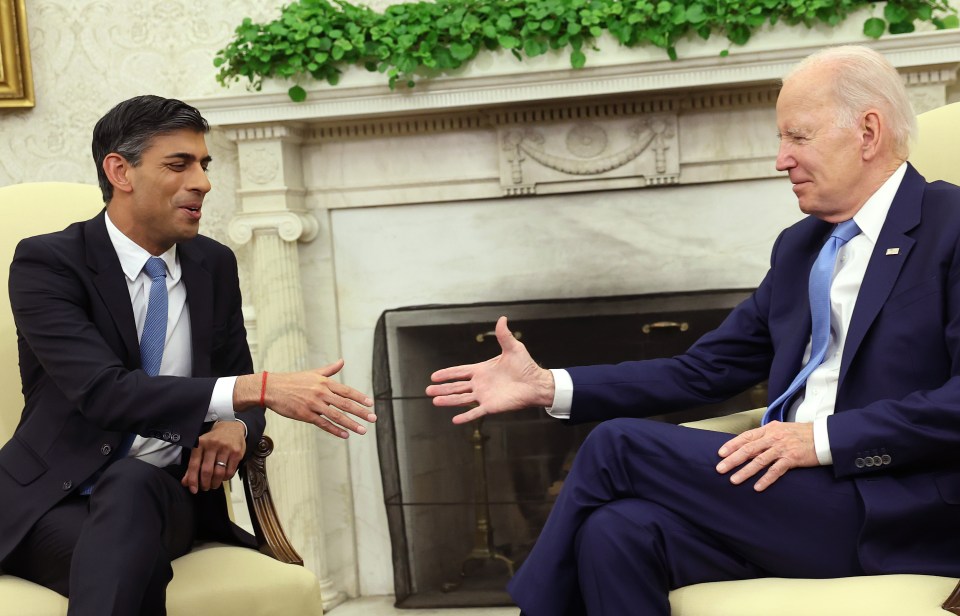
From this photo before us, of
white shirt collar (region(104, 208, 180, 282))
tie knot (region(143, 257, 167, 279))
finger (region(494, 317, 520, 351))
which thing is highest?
white shirt collar (region(104, 208, 180, 282))

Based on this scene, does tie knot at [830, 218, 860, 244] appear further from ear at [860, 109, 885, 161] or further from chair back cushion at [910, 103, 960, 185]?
chair back cushion at [910, 103, 960, 185]

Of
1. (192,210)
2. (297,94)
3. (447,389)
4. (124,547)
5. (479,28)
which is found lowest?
(124,547)

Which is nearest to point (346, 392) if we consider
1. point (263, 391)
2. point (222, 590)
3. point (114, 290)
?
point (263, 391)

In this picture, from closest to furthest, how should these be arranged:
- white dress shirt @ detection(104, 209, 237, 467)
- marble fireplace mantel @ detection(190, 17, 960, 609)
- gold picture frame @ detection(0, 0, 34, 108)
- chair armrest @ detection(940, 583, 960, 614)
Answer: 1. chair armrest @ detection(940, 583, 960, 614)
2. white dress shirt @ detection(104, 209, 237, 467)
3. marble fireplace mantel @ detection(190, 17, 960, 609)
4. gold picture frame @ detection(0, 0, 34, 108)

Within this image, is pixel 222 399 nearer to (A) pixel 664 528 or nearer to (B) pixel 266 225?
(A) pixel 664 528

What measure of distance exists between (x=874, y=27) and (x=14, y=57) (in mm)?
2879

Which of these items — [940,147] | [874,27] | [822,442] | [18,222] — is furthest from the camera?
[874,27]

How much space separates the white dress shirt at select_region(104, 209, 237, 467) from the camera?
2234 millimetres

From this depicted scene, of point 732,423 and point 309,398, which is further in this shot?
point 732,423

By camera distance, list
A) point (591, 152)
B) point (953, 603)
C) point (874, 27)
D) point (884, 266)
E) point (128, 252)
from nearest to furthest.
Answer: point (953, 603) < point (884, 266) < point (128, 252) < point (874, 27) < point (591, 152)

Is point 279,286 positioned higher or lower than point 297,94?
lower

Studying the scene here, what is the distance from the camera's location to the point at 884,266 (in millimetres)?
1928

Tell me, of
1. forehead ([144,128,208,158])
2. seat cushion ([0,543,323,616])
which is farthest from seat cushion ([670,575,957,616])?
forehead ([144,128,208,158])

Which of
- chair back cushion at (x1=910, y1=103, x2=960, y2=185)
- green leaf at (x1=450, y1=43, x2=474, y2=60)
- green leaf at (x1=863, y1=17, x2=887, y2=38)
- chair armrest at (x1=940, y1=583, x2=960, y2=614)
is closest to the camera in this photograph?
chair armrest at (x1=940, y1=583, x2=960, y2=614)
